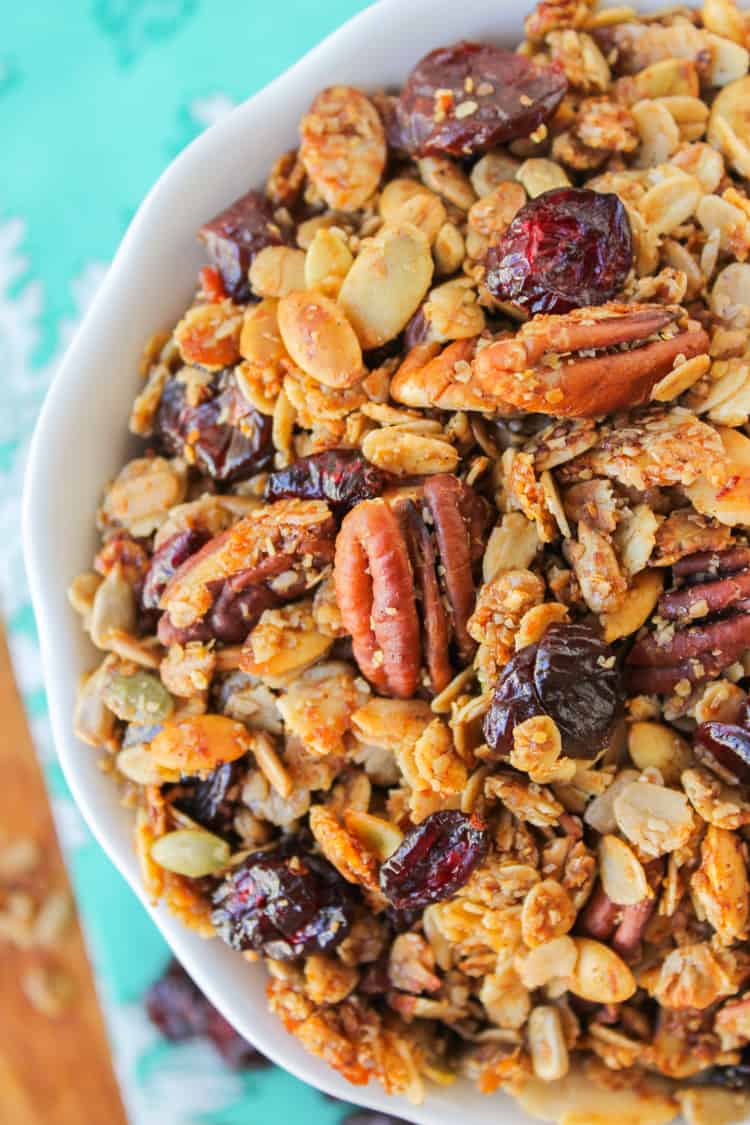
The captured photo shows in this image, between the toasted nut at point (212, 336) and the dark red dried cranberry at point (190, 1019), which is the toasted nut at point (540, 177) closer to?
the toasted nut at point (212, 336)

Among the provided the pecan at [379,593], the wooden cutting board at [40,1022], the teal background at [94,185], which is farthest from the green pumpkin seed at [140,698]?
the wooden cutting board at [40,1022]

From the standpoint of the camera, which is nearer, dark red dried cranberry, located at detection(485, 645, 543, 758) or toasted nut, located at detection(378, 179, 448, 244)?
dark red dried cranberry, located at detection(485, 645, 543, 758)

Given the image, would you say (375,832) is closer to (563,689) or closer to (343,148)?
(563,689)

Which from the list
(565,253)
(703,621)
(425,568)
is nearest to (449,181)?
(565,253)

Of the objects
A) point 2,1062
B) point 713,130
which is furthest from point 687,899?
point 2,1062

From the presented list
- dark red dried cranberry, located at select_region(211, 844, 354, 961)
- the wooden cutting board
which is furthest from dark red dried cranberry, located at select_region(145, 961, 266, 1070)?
dark red dried cranberry, located at select_region(211, 844, 354, 961)

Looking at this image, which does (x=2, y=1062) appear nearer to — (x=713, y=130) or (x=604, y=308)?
(x=604, y=308)

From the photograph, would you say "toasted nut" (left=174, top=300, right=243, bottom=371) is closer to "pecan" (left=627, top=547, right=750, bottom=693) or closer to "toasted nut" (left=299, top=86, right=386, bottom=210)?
"toasted nut" (left=299, top=86, right=386, bottom=210)
